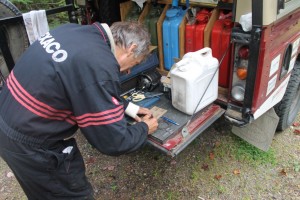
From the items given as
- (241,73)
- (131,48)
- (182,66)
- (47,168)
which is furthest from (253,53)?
(47,168)

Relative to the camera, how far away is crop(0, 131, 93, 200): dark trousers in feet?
5.60

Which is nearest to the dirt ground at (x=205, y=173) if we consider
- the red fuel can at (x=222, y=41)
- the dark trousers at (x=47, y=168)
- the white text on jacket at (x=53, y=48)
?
the red fuel can at (x=222, y=41)

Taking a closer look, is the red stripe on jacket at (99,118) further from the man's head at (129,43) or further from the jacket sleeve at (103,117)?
the man's head at (129,43)

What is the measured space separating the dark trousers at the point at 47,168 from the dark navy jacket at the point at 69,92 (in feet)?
0.32

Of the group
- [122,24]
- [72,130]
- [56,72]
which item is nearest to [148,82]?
[122,24]

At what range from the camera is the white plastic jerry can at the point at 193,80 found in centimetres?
226

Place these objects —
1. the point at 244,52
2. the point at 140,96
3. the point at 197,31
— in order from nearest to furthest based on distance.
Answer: the point at 244,52 < the point at 197,31 < the point at 140,96

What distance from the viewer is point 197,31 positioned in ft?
8.91

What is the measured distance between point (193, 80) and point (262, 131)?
3.72ft

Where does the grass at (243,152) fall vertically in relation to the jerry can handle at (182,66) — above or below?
below

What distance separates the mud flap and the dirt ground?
0.19 metres

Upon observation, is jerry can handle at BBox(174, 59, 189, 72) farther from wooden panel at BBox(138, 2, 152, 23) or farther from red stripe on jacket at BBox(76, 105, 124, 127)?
wooden panel at BBox(138, 2, 152, 23)

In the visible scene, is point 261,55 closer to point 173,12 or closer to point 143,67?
point 173,12

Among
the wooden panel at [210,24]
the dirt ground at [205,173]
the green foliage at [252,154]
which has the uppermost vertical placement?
the wooden panel at [210,24]
